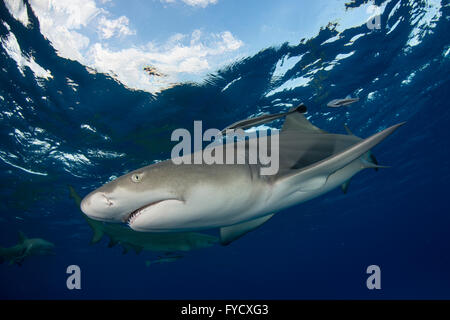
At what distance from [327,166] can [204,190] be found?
1.27 meters

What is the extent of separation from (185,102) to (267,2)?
486 cm

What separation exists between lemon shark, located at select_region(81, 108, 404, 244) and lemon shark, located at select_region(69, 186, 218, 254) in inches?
191

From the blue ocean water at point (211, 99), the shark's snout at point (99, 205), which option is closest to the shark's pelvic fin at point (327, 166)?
the shark's snout at point (99, 205)

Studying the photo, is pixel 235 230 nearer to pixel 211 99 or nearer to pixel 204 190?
pixel 204 190

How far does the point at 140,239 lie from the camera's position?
24.3ft

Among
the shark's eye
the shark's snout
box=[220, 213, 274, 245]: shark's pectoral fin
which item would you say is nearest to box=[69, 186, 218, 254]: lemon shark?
box=[220, 213, 274, 245]: shark's pectoral fin

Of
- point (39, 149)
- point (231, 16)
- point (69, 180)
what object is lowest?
point (69, 180)

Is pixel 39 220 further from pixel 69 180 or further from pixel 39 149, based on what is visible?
pixel 39 149

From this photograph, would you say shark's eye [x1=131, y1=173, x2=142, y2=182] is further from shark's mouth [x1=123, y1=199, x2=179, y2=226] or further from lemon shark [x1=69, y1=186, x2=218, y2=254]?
lemon shark [x1=69, y1=186, x2=218, y2=254]

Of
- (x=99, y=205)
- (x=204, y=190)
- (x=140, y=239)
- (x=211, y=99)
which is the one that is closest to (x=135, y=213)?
(x=99, y=205)

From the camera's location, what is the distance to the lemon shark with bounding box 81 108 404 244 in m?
1.95

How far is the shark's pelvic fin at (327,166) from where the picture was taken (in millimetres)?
2077
